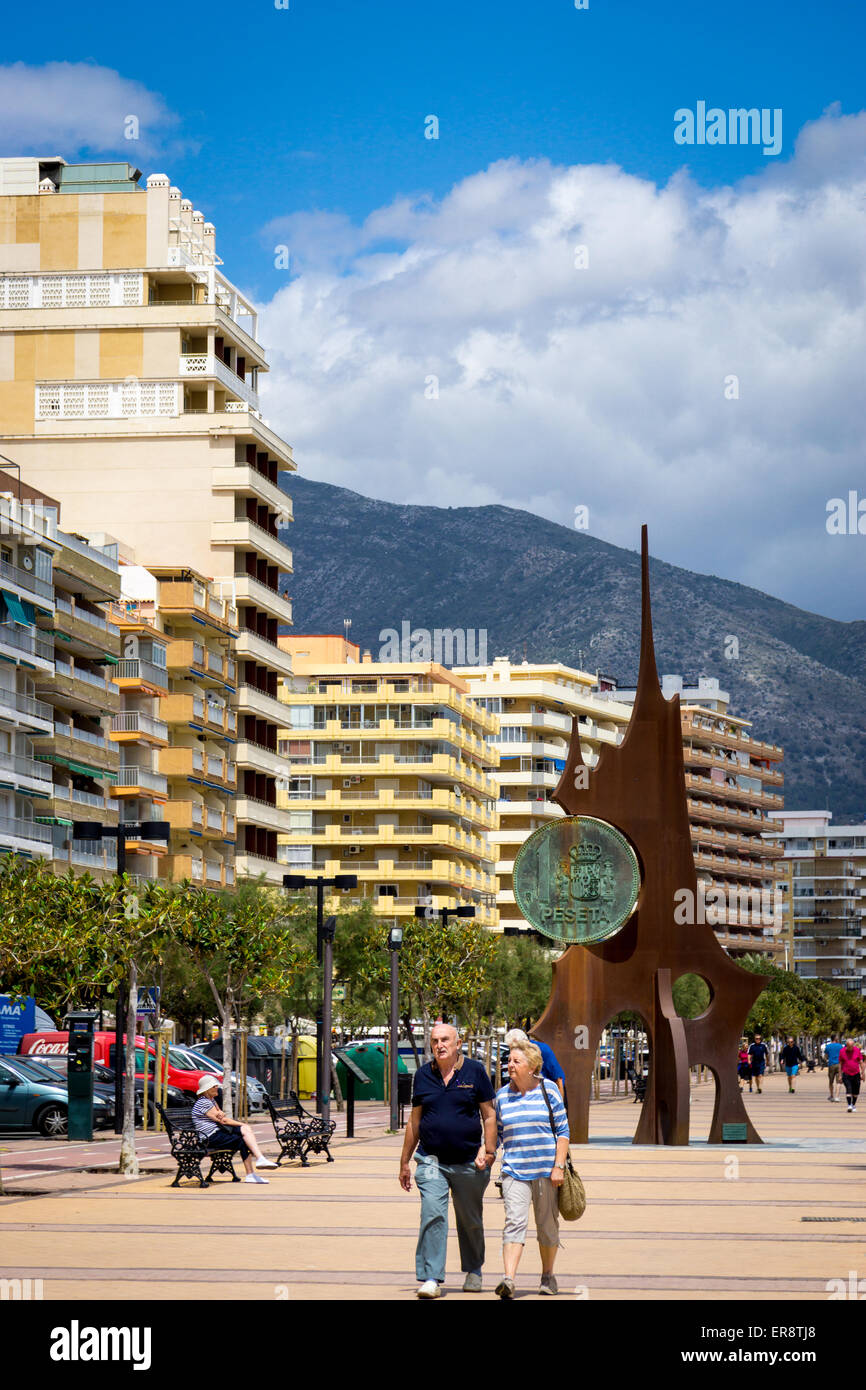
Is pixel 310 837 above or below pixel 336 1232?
above

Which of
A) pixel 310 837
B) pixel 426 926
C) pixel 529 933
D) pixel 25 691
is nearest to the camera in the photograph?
pixel 426 926

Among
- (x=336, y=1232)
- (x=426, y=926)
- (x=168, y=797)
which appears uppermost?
(x=168, y=797)

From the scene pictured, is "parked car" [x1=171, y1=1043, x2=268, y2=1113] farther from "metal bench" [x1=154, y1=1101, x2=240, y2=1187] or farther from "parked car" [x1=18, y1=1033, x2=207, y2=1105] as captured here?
"metal bench" [x1=154, y1=1101, x2=240, y2=1187]

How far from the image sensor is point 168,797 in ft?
244

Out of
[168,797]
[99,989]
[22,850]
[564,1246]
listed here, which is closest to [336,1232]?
[564,1246]

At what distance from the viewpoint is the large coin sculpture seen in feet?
107

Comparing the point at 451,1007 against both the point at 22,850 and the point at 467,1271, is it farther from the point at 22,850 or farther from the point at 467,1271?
the point at 467,1271

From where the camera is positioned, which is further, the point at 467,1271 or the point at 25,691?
the point at 25,691

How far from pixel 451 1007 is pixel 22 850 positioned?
12685mm

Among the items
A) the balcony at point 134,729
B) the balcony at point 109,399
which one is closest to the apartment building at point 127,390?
the balcony at point 109,399

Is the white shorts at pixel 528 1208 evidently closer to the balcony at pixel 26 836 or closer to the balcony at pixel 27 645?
the balcony at pixel 26 836

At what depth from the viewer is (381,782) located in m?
108

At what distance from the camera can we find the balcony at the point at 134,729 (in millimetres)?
71062

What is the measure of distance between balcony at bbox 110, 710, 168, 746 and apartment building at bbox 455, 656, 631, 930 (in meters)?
54.4
